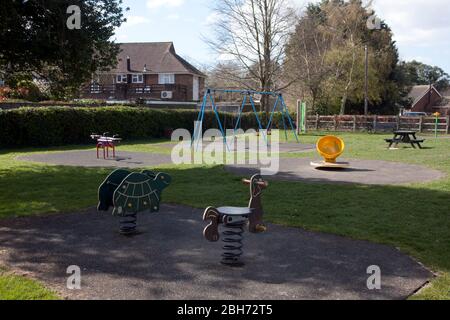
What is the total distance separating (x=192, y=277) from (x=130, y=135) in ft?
74.0

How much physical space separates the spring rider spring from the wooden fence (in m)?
24.0

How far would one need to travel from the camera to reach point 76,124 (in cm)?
2362

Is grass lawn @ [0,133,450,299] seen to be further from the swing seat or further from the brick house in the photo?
the brick house

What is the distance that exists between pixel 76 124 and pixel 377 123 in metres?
24.7

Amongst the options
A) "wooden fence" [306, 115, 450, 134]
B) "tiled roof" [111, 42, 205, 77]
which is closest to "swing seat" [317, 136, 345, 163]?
"wooden fence" [306, 115, 450, 134]

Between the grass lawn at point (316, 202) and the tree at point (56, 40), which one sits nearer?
the grass lawn at point (316, 202)

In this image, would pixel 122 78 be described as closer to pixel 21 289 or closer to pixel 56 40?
pixel 56 40

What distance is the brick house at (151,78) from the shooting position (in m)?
53.6

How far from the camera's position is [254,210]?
6.23m

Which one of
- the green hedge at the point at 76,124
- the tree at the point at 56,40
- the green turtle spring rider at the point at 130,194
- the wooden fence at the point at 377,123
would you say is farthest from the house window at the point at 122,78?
the green turtle spring rider at the point at 130,194

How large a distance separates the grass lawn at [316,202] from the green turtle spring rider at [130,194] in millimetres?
1878

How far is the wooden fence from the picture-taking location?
119ft

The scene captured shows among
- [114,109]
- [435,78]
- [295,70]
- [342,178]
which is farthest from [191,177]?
[435,78]

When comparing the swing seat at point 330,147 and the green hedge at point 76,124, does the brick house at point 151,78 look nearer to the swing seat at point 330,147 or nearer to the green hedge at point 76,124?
the green hedge at point 76,124
